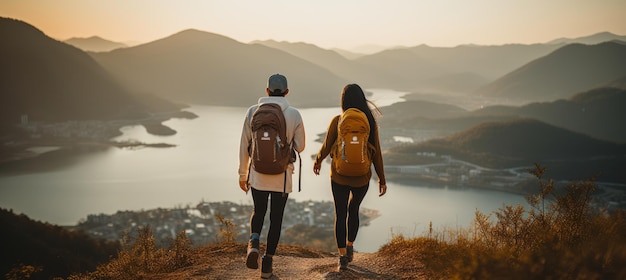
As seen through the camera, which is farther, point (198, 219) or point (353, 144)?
point (198, 219)

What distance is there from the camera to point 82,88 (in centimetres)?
11006

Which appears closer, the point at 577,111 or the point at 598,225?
the point at 598,225

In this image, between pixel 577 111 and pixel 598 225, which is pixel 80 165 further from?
pixel 577 111

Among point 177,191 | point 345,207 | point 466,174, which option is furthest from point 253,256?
point 466,174

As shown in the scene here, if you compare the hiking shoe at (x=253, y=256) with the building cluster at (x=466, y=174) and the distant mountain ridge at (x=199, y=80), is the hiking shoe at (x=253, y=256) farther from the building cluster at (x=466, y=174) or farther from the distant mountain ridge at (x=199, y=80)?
the distant mountain ridge at (x=199, y=80)

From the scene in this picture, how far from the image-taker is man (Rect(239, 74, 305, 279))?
11.9 ft

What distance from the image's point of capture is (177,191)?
4800 centimetres

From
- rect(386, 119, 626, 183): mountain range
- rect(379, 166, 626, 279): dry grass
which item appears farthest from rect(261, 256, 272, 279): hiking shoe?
rect(386, 119, 626, 183): mountain range

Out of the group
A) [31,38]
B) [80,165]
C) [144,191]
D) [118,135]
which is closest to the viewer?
[144,191]

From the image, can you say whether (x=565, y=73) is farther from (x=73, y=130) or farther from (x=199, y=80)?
(x=73, y=130)

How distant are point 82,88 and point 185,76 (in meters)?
74.1

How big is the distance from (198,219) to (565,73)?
18991cm

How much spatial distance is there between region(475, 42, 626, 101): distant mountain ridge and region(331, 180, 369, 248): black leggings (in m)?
186

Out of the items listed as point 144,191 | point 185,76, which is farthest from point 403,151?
A: point 185,76
